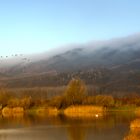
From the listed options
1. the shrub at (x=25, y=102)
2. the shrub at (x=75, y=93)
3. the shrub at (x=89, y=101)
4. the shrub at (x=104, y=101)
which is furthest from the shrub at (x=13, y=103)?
the shrub at (x=104, y=101)

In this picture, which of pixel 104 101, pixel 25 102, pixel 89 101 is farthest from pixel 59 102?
pixel 104 101

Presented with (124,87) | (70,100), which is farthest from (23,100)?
(124,87)

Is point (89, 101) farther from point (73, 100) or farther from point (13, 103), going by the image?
point (13, 103)

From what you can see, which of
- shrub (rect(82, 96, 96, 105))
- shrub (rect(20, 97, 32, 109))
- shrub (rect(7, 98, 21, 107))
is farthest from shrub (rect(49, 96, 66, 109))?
shrub (rect(7, 98, 21, 107))

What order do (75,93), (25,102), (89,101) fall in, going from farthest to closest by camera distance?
(25,102), (75,93), (89,101)

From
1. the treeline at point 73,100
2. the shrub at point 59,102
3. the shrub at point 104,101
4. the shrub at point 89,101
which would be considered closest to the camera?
the shrub at point 89,101

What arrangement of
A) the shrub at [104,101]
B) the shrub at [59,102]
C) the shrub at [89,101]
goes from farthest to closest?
1. the shrub at [59,102]
2. the shrub at [104,101]
3. the shrub at [89,101]

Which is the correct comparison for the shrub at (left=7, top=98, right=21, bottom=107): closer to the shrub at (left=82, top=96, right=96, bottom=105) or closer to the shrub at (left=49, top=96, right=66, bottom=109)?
the shrub at (left=49, top=96, right=66, bottom=109)

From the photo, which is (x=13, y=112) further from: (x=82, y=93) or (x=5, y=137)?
(x=5, y=137)

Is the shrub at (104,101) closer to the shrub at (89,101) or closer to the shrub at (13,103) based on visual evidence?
the shrub at (89,101)

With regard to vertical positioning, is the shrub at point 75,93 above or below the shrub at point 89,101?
above

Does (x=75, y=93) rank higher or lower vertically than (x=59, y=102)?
higher

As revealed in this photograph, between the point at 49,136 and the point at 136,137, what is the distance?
1486 centimetres

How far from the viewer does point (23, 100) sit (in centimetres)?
10844
